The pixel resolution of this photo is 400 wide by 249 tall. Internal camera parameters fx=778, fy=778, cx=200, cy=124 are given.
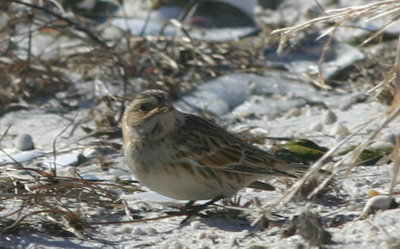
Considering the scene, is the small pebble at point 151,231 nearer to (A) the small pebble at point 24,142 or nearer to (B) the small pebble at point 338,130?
(A) the small pebble at point 24,142

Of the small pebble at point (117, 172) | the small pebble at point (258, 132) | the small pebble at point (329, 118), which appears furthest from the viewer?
the small pebble at point (329, 118)

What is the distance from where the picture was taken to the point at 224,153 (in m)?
4.16

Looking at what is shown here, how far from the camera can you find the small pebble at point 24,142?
5.23 metres

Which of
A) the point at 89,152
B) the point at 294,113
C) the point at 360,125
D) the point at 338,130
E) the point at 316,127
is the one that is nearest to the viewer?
the point at 360,125

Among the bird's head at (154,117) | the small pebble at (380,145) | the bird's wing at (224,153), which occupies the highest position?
the bird's head at (154,117)

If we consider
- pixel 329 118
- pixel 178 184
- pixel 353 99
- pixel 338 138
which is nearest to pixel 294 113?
pixel 329 118

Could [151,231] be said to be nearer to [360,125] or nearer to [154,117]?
[154,117]

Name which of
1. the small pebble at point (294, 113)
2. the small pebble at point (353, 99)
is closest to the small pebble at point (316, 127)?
the small pebble at point (294, 113)

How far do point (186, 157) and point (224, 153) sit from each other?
27 cm

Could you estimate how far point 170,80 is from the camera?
634cm

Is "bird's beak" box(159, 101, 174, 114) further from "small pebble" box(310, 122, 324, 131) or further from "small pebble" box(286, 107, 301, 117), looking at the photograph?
"small pebble" box(286, 107, 301, 117)

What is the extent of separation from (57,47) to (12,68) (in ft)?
2.11

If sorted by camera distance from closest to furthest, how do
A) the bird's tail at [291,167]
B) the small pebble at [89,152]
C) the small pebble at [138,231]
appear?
the small pebble at [138,231] < the bird's tail at [291,167] < the small pebble at [89,152]

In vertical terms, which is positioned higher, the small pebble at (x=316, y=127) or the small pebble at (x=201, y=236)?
the small pebble at (x=201, y=236)
